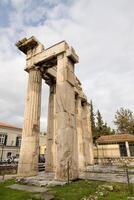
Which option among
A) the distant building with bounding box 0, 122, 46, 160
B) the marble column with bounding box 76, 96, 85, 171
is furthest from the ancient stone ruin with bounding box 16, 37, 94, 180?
the distant building with bounding box 0, 122, 46, 160

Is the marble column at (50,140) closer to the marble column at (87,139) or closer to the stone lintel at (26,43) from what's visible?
the stone lintel at (26,43)

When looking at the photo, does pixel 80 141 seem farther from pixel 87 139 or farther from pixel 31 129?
pixel 31 129

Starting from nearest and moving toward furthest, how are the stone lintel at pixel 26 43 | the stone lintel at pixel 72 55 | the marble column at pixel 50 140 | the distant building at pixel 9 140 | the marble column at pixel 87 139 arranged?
the stone lintel at pixel 72 55 < the stone lintel at pixel 26 43 < the marble column at pixel 50 140 < the marble column at pixel 87 139 < the distant building at pixel 9 140

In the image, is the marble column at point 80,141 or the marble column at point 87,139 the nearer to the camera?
the marble column at point 80,141

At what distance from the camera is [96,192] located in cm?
647

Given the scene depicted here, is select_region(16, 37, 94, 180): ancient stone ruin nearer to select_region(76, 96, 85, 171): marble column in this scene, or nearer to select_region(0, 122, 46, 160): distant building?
select_region(76, 96, 85, 171): marble column

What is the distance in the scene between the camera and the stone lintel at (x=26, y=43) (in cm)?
1396

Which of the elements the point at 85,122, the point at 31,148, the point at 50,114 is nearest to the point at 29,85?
the point at 50,114

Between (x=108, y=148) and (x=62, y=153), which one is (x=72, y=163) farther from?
(x=108, y=148)

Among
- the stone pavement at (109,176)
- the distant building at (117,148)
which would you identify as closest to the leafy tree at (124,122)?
the distant building at (117,148)

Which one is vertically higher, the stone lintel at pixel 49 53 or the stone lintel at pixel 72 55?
the stone lintel at pixel 49 53

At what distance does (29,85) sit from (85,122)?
42.5ft

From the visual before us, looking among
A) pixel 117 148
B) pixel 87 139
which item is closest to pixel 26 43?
pixel 87 139

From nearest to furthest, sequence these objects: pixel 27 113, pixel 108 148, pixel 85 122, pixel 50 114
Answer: pixel 27 113
pixel 50 114
pixel 85 122
pixel 108 148
